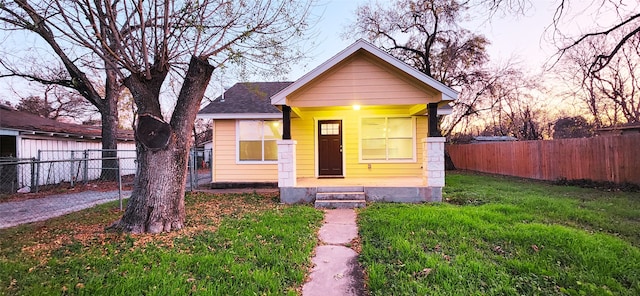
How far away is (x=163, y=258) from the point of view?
3480 mm

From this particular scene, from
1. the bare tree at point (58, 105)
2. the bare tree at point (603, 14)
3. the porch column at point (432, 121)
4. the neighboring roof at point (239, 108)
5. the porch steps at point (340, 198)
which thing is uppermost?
the bare tree at point (58, 105)

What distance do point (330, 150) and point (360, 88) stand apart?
2.91 meters

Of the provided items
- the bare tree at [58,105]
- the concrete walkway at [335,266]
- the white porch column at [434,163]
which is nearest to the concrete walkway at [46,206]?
the concrete walkway at [335,266]

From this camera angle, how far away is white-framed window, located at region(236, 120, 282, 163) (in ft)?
33.4

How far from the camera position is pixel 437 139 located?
23.3 feet

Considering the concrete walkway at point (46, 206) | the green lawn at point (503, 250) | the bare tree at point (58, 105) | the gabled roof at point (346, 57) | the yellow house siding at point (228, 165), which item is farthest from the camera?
the bare tree at point (58, 105)

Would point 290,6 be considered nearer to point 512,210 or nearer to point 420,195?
point 420,195

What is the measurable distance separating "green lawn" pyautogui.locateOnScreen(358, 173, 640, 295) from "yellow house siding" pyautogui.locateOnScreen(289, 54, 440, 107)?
9.40 ft

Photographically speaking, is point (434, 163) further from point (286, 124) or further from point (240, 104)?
point (240, 104)

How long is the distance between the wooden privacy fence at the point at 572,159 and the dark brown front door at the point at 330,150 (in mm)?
7978

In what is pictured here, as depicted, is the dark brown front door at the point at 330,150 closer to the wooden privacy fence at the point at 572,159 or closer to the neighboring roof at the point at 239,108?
the neighboring roof at the point at 239,108

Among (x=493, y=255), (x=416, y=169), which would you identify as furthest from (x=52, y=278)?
(x=416, y=169)

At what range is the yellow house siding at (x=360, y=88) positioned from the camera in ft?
24.2

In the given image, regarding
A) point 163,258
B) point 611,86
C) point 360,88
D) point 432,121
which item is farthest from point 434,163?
point 611,86
